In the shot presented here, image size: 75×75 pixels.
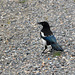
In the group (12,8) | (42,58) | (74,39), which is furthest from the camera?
(12,8)

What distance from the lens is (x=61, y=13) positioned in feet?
38.1

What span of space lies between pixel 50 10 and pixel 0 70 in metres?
5.94

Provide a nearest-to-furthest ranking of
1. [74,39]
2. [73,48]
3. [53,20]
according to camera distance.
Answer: [73,48] → [74,39] → [53,20]

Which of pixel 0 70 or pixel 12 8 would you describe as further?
pixel 12 8

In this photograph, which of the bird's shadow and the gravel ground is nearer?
the gravel ground

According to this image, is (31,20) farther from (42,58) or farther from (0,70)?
(0,70)

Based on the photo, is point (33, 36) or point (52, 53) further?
point (33, 36)

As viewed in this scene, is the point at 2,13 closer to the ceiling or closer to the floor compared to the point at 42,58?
closer to the ceiling

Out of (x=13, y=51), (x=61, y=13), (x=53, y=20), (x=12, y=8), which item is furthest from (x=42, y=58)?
(x=12, y=8)

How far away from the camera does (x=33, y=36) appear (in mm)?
9406

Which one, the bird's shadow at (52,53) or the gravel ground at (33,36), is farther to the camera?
the bird's shadow at (52,53)

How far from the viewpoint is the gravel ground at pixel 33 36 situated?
23.3 feet

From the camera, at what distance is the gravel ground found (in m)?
7.12

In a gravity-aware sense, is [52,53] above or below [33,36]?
below
